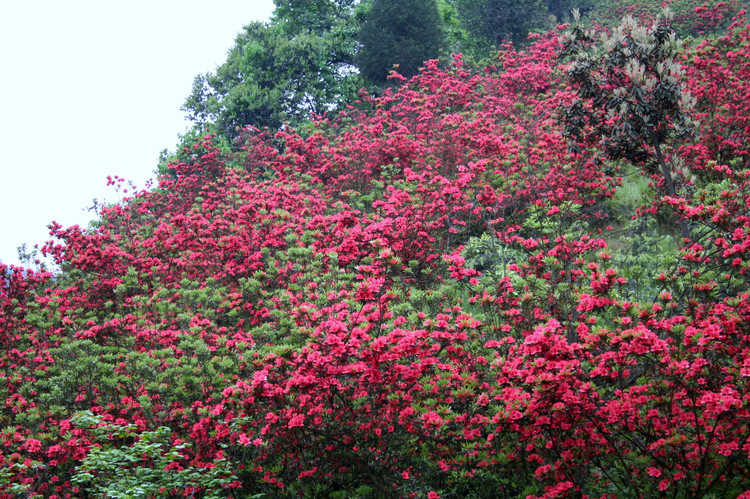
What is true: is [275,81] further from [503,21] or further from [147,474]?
[147,474]

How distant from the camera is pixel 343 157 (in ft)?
40.8

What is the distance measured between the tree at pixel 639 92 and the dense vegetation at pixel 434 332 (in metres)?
0.04

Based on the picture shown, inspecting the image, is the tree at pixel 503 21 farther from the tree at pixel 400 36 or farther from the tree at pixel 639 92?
the tree at pixel 639 92

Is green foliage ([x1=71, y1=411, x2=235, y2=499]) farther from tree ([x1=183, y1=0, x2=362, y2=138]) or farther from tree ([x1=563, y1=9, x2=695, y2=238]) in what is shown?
tree ([x1=183, y1=0, x2=362, y2=138])

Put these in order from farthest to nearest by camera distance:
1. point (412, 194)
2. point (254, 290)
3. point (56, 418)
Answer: point (412, 194)
point (254, 290)
point (56, 418)

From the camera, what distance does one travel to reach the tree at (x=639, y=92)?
8.08 meters

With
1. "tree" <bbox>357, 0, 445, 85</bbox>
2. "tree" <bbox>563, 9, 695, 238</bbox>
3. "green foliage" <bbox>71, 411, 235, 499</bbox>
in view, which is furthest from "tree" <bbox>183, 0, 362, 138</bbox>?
"green foliage" <bbox>71, 411, 235, 499</bbox>

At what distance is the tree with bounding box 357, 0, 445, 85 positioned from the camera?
21.6 m

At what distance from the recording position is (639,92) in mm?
8047

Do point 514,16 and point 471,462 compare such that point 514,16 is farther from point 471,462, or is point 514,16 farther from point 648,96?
point 471,462

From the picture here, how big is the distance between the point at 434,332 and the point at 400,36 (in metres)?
19.9

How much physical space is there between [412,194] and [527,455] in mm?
6144

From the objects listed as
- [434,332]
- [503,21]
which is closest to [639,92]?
[434,332]

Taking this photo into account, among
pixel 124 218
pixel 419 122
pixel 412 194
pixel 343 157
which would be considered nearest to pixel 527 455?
pixel 412 194
